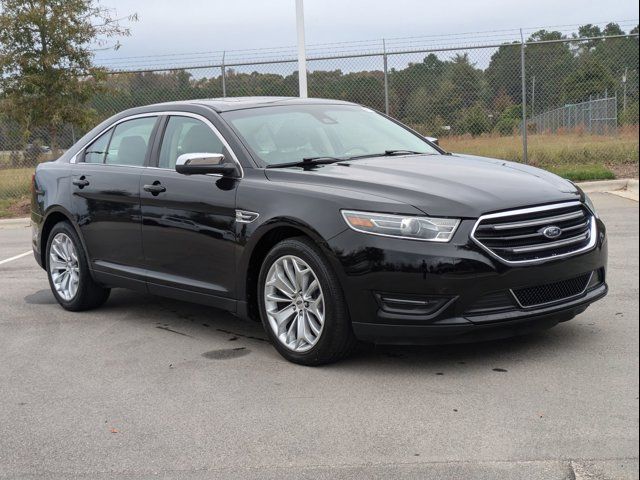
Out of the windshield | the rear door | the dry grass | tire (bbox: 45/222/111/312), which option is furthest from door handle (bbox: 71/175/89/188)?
the dry grass

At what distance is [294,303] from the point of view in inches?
203

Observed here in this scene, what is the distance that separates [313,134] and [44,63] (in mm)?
11017

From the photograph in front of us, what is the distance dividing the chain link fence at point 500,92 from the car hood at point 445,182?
33.2 feet

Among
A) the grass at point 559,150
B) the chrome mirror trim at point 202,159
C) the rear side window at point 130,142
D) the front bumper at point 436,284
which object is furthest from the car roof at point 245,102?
the grass at point 559,150

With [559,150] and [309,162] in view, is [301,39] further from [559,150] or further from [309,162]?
[309,162]

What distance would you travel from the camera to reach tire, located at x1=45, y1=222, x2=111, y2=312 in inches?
274

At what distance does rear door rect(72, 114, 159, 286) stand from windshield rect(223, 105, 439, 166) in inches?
37.0

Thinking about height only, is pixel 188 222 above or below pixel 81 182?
below

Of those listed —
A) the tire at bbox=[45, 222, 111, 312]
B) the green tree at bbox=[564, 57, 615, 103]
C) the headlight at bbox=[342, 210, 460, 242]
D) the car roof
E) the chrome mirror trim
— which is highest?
the green tree at bbox=[564, 57, 615, 103]

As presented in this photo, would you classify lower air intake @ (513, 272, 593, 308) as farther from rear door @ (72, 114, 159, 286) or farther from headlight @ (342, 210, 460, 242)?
rear door @ (72, 114, 159, 286)

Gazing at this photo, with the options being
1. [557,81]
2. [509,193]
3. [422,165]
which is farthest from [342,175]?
[557,81]

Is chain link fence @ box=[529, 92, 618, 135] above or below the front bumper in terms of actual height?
above

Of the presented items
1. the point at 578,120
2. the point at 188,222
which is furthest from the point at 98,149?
the point at 578,120

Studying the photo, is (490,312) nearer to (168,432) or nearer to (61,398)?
(168,432)
